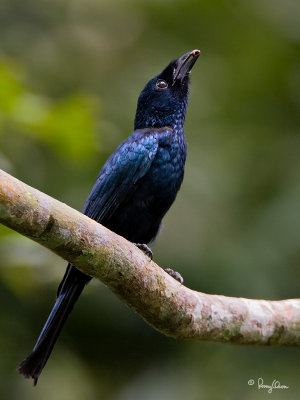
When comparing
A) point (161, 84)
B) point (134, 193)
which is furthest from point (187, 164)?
point (134, 193)

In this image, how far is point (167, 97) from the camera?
4543 mm

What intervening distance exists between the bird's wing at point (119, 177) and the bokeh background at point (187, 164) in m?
0.25

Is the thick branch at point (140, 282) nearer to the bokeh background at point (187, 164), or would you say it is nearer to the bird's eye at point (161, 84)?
the bokeh background at point (187, 164)

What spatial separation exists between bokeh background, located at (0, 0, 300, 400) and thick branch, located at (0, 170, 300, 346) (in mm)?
816

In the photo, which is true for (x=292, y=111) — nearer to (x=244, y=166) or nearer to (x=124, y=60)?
(x=244, y=166)

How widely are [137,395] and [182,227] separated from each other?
4.42 feet

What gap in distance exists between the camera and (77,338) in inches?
207

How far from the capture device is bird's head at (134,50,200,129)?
4.49 meters

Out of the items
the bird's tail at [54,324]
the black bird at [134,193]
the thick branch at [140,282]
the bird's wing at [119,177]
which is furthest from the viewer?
the bird's wing at [119,177]

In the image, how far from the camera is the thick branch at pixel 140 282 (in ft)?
8.92

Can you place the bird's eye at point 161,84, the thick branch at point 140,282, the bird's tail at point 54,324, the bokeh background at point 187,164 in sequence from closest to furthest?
the thick branch at point 140,282 → the bird's tail at point 54,324 → the bokeh background at point 187,164 → the bird's eye at point 161,84
